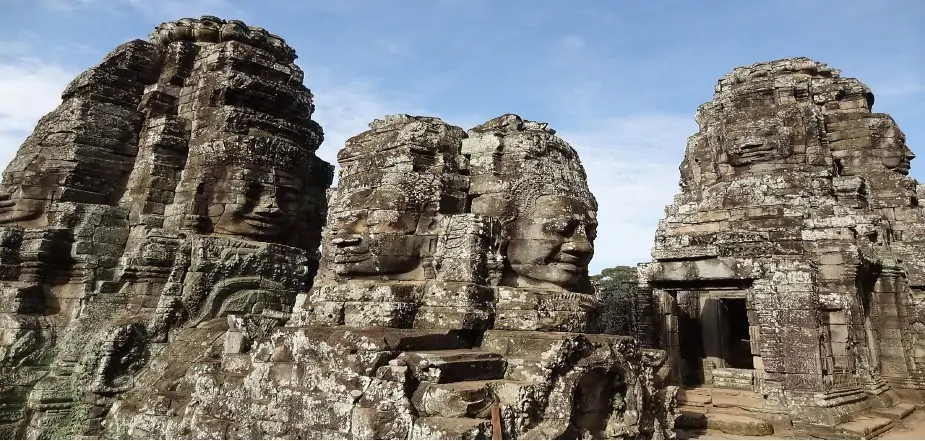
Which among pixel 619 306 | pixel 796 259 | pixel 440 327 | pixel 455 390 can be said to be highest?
pixel 796 259

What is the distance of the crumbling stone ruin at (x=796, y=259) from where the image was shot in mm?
10172

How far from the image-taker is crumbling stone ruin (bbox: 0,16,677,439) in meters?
5.20

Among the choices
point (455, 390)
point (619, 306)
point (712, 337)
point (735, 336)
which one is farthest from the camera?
point (735, 336)

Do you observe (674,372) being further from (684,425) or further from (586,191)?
(586,191)

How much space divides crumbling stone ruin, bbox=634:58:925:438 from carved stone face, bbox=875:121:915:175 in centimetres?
3

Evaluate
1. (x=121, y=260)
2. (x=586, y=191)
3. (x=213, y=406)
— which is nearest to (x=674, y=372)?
(x=586, y=191)

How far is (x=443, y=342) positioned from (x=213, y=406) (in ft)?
7.95

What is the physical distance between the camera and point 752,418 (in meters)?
9.84

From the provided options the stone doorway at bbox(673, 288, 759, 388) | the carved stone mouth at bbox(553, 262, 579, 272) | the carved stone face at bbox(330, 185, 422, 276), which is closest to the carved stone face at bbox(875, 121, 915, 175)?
the stone doorway at bbox(673, 288, 759, 388)

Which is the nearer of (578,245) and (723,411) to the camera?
(578,245)

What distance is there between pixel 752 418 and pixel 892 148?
27.5 ft

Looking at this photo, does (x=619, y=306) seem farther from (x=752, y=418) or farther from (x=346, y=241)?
(x=346, y=241)

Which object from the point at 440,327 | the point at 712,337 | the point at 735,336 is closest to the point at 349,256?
the point at 440,327

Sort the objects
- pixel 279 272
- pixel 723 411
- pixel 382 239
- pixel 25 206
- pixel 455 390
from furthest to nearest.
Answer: pixel 723 411 → pixel 279 272 → pixel 25 206 → pixel 382 239 → pixel 455 390
